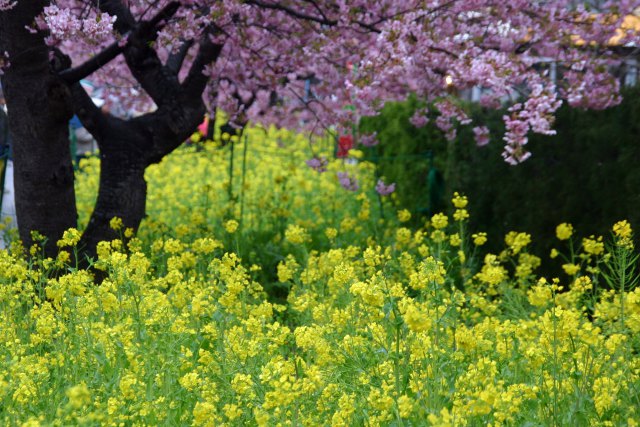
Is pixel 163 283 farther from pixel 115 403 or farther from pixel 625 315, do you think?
pixel 625 315

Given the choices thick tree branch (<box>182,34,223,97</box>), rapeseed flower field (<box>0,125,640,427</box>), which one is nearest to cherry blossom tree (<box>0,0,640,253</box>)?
thick tree branch (<box>182,34,223,97</box>)

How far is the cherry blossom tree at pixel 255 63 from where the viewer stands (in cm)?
691

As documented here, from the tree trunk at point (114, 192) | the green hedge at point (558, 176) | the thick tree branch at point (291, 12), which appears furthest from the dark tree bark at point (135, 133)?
the green hedge at point (558, 176)

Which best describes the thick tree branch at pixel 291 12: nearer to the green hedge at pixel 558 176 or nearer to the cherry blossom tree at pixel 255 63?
the cherry blossom tree at pixel 255 63

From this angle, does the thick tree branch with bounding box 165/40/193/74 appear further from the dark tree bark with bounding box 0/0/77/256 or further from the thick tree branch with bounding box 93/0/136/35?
the dark tree bark with bounding box 0/0/77/256

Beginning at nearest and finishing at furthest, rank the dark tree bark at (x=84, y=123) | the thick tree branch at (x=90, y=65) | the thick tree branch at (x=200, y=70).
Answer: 1. the dark tree bark at (x=84, y=123)
2. the thick tree branch at (x=90, y=65)
3. the thick tree branch at (x=200, y=70)

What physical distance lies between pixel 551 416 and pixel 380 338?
849 mm

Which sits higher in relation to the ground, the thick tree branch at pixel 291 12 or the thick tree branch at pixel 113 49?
the thick tree branch at pixel 291 12

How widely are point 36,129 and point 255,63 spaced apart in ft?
7.24

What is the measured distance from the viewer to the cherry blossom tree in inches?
272

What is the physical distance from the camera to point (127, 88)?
10648 millimetres

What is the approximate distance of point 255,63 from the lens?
28.0ft

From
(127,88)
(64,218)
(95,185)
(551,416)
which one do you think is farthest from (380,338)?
(95,185)

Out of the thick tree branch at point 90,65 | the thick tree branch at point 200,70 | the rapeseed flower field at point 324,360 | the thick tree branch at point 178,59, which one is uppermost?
the thick tree branch at point 178,59
